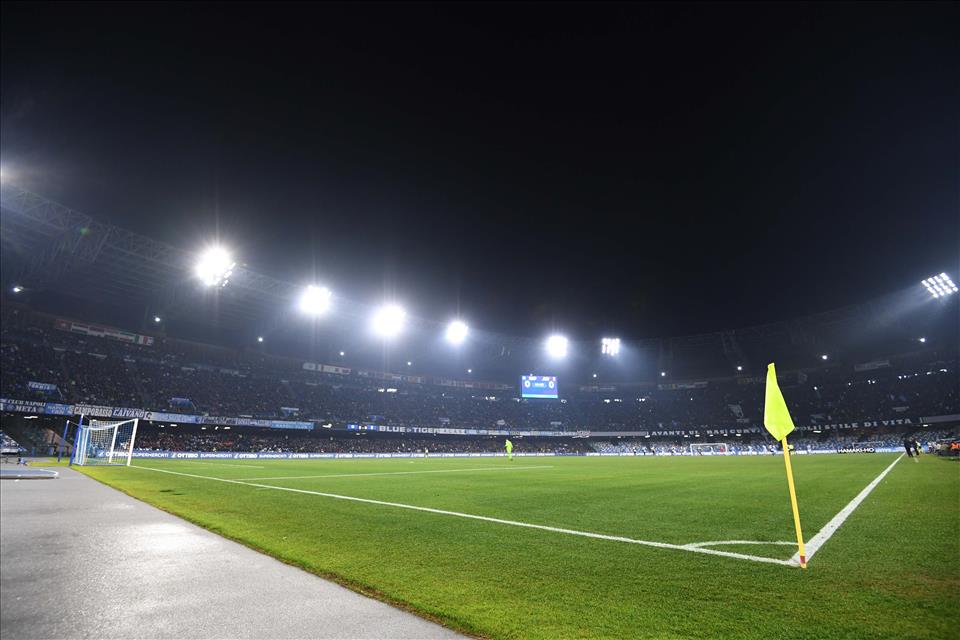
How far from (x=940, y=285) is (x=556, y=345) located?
4563 cm

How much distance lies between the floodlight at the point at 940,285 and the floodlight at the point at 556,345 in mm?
42798

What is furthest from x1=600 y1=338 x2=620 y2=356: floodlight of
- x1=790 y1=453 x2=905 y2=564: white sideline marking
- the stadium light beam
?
x1=790 y1=453 x2=905 y2=564: white sideline marking

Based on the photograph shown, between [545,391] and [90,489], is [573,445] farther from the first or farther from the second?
[90,489]

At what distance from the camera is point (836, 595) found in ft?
11.1

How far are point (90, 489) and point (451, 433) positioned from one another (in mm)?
52979

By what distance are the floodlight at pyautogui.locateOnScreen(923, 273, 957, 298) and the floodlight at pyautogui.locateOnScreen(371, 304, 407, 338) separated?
181 feet

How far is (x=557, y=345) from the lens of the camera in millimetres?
73812

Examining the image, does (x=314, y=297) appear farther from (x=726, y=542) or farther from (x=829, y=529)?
(x=829, y=529)

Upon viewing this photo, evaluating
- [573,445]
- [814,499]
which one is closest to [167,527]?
[814,499]

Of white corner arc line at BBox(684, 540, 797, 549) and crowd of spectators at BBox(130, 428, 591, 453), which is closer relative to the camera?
white corner arc line at BBox(684, 540, 797, 549)

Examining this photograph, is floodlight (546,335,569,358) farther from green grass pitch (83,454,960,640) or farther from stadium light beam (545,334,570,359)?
green grass pitch (83,454,960,640)

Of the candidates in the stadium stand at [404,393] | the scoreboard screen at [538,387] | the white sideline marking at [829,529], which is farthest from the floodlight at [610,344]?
the white sideline marking at [829,529]

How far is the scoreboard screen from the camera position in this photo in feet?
224

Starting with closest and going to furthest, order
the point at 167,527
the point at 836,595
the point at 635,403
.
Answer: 1. the point at 836,595
2. the point at 167,527
3. the point at 635,403
